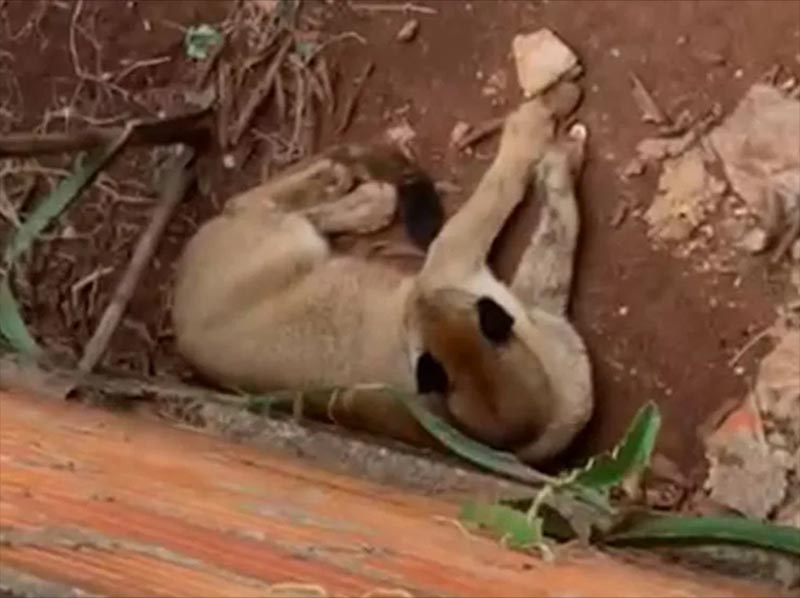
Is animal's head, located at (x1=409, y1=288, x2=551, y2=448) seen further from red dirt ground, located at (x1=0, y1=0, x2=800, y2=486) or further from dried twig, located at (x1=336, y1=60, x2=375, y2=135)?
dried twig, located at (x1=336, y1=60, x2=375, y2=135)

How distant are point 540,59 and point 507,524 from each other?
1.43 meters

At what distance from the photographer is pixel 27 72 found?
3.50 m

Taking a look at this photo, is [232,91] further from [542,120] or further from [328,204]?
[542,120]

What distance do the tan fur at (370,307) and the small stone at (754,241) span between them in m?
0.28

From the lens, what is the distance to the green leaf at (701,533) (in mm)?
2100

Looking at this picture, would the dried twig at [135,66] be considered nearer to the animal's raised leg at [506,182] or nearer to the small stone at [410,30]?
the small stone at [410,30]

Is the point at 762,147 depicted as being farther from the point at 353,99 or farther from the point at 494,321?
the point at 353,99

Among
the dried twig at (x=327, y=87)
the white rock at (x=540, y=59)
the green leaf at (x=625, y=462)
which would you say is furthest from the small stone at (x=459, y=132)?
the green leaf at (x=625, y=462)

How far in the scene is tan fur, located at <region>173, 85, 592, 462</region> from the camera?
9.66 ft

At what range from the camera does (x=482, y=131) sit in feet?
10.6

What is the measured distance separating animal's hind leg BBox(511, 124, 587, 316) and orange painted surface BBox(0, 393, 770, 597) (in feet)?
3.42

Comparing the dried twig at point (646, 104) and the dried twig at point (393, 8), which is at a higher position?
the dried twig at point (393, 8)

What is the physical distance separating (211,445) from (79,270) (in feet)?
4.09

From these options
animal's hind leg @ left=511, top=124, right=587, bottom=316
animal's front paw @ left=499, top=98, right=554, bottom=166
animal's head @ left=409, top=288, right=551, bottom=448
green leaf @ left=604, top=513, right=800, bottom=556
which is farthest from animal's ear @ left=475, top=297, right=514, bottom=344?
green leaf @ left=604, top=513, right=800, bottom=556
